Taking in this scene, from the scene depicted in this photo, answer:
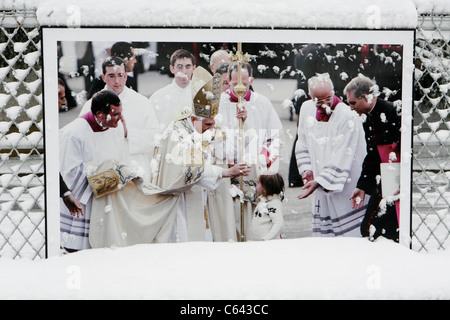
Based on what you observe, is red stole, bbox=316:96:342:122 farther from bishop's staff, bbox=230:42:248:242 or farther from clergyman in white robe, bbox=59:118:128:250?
clergyman in white robe, bbox=59:118:128:250

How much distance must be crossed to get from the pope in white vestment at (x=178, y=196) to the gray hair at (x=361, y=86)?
801mm

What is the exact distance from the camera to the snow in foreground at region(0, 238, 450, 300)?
7.79 ft

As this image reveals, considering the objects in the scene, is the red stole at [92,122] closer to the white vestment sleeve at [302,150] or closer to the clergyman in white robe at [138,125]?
the clergyman in white robe at [138,125]

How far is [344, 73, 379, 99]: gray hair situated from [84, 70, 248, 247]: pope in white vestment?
2.63 ft

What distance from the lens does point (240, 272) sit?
8.21ft

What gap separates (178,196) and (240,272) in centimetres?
58

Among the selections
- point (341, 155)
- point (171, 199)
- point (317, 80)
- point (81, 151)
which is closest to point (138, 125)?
point (81, 151)

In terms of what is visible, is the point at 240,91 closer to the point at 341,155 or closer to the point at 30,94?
the point at 341,155

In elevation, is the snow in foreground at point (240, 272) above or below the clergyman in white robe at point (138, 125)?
below

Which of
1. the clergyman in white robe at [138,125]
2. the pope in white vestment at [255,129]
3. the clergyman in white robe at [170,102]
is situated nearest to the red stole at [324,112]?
the pope in white vestment at [255,129]

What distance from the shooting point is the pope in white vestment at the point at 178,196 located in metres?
2.64

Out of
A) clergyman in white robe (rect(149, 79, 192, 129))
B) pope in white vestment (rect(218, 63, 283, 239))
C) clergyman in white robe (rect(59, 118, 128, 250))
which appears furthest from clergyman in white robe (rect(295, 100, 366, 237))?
clergyman in white robe (rect(59, 118, 128, 250))

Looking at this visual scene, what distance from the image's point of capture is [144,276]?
2449 mm
